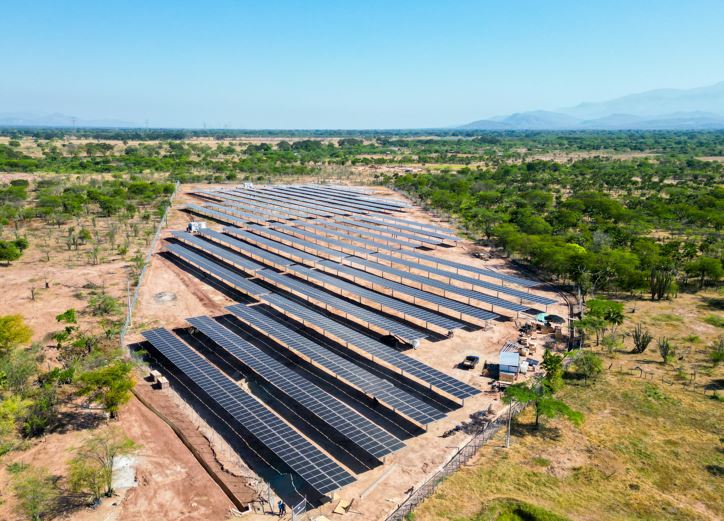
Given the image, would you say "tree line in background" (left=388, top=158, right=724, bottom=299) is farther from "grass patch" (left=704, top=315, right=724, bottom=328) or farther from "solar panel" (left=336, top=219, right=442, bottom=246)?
"solar panel" (left=336, top=219, right=442, bottom=246)

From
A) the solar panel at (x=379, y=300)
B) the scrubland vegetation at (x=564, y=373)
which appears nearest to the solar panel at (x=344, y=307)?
the solar panel at (x=379, y=300)

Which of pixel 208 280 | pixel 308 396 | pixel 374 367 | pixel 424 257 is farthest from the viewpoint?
pixel 424 257

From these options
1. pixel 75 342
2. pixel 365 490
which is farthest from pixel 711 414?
pixel 75 342

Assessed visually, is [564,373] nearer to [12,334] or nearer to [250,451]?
[250,451]

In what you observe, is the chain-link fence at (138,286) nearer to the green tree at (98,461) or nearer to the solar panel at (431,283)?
the green tree at (98,461)

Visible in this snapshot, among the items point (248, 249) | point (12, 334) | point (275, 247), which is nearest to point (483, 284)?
point (275, 247)

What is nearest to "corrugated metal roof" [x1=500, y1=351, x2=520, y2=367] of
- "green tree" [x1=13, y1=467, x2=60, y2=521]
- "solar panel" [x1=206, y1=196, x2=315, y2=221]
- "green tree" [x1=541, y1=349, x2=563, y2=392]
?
"green tree" [x1=541, y1=349, x2=563, y2=392]
